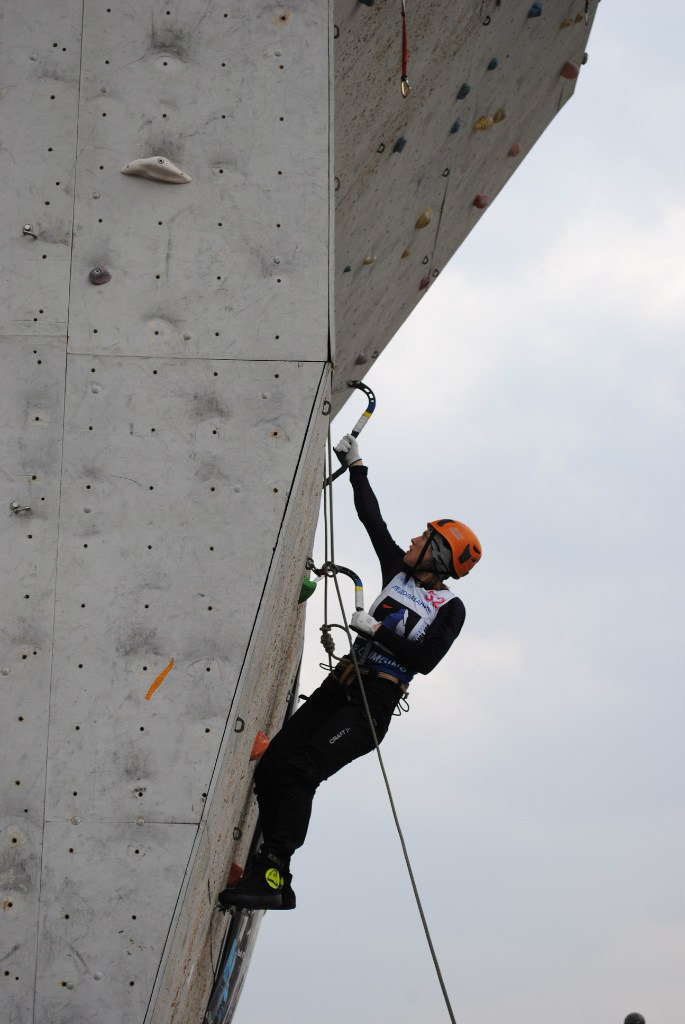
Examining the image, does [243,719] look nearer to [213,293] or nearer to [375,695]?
[375,695]

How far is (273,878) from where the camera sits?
4.58 m

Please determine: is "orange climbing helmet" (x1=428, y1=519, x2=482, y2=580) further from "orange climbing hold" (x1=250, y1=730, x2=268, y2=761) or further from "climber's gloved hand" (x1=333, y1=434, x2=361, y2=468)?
"orange climbing hold" (x1=250, y1=730, x2=268, y2=761)

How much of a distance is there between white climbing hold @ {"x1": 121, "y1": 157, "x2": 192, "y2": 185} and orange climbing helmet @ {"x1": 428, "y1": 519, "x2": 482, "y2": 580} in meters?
1.57

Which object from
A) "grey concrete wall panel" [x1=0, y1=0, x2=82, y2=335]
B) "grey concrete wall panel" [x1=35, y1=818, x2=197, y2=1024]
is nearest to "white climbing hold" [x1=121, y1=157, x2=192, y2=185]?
"grey concrete wall panel" [x1=0, y1=0, x2=82, y2=335]

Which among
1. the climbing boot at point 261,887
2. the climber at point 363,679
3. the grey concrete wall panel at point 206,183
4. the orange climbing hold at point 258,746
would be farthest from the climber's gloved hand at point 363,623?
the grey concrete wall panel at point 206,183

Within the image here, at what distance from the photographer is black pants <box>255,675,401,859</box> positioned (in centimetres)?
467

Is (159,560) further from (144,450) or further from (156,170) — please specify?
(156,170)

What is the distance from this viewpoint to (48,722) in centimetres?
421

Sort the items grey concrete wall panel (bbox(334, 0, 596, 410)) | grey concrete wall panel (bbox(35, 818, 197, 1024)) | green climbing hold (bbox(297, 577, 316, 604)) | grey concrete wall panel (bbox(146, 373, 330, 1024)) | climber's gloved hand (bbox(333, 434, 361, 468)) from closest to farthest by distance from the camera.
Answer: grey concrete wall panel (bbox(35, 818, 197, 1024)), grey concrete wall panel (bbox(146, 373, 330, 1024)), green climbing hold (bbox(297, 577, 316, 604)), climber's gloved hand (bbox(333, 434, 361, 468)), grey concrete wall panel (bbox(334, 0, 596, 410))

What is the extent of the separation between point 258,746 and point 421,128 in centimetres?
284

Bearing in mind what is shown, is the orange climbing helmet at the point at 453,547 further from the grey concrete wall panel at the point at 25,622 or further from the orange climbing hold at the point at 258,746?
the grey concrete wall panel at the point at 25,622

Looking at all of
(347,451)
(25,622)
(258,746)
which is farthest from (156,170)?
(258,746)

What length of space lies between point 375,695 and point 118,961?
4.46 ft

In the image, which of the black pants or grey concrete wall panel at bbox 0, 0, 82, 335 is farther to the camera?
the black pants
